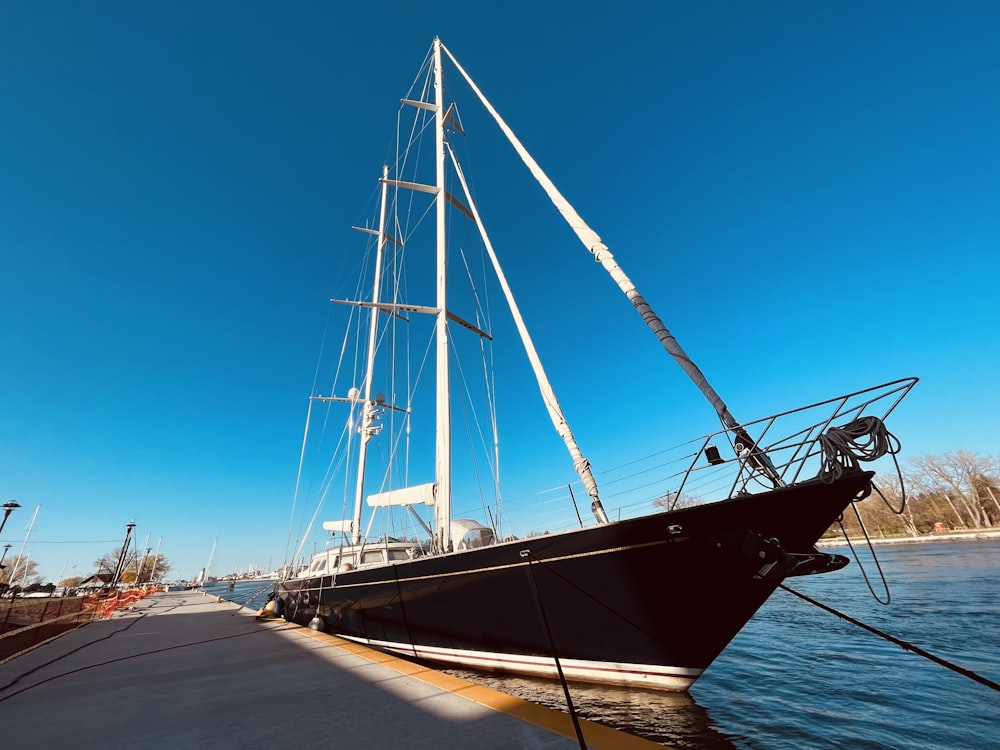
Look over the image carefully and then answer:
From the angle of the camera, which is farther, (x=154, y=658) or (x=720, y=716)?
(x=154, y=658)

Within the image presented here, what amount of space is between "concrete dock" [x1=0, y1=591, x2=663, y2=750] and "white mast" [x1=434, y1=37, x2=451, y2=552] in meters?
3.13

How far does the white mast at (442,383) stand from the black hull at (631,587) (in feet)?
5.75

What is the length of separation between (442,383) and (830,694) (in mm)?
9849

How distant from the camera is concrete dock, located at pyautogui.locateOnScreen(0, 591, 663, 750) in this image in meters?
3.62

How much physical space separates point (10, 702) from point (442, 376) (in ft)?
28.7

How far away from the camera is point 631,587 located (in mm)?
6012

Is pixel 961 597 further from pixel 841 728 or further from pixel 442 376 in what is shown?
pixel 442 376

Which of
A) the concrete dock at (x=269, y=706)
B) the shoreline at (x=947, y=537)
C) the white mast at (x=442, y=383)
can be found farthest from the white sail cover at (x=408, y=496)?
the shoreline at (x=947, y=537)

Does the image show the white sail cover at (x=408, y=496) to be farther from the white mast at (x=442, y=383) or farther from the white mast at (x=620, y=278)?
the white mast at (x=620, y=278)

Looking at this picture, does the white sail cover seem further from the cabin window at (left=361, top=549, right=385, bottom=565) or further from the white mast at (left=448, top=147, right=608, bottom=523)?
the white mast at (left=448, top=147, right=608, bottom=523)

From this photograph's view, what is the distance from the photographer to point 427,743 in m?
3.41

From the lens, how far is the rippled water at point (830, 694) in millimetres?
5371

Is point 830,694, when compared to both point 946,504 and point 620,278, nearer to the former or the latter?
point 620,278

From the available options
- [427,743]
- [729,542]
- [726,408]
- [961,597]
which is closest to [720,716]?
[729,542]
